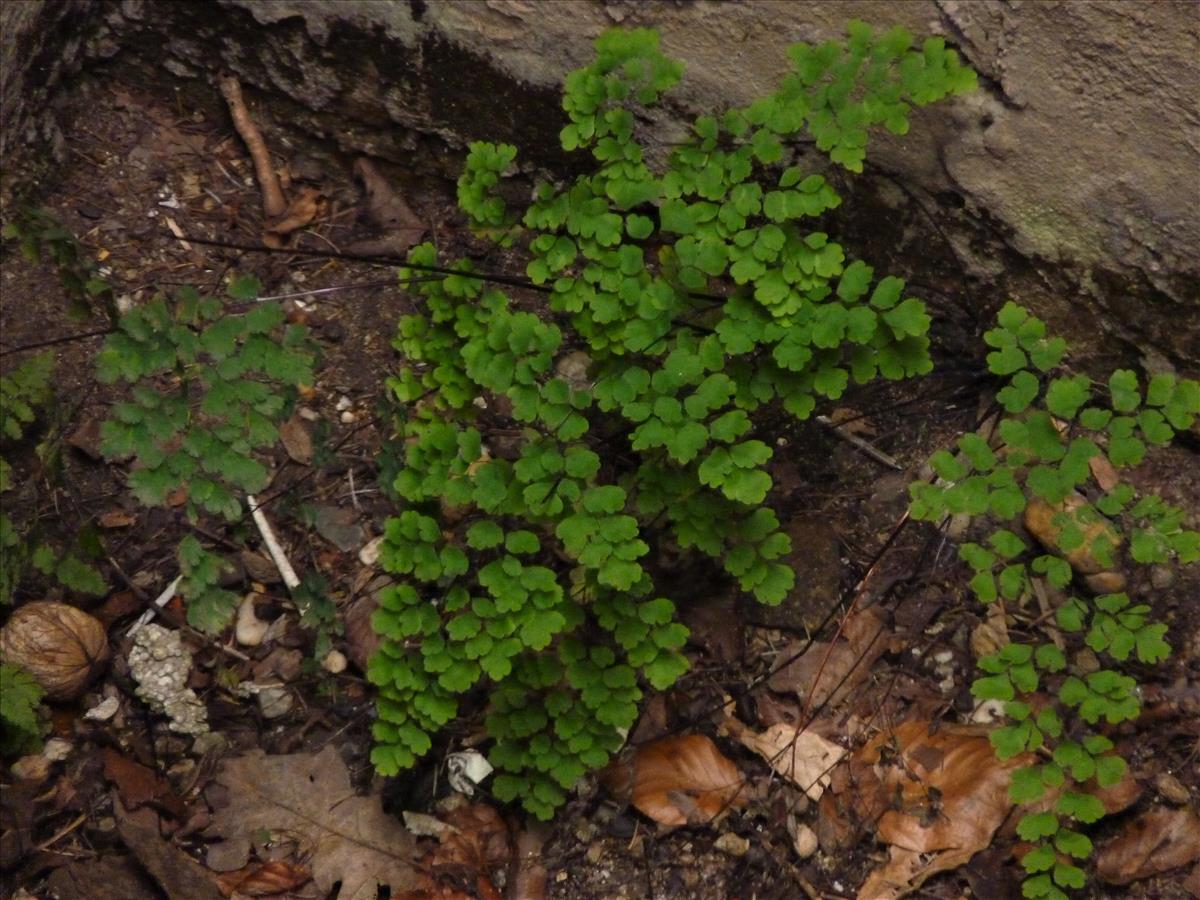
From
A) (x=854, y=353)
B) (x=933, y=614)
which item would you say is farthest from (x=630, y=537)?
(x=933, y=614)


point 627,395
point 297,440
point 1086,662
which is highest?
point 627,395

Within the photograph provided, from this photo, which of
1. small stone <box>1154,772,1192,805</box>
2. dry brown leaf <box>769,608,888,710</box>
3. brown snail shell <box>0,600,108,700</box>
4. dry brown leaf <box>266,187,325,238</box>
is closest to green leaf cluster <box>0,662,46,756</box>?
brown snail shell <box>0,600,108,700</box>

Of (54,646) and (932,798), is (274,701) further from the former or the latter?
(932,798)

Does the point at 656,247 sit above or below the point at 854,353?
below

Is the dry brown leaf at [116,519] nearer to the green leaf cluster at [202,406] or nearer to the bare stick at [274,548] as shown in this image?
the bare stick at [274,548]

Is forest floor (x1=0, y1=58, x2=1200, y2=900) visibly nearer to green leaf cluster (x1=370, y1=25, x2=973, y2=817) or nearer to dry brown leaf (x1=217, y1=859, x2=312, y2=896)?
dry brown leaf (x1=217, y1=859, x2=312, y2=896)

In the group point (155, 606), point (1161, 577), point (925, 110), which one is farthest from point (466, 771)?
point (925, 110)

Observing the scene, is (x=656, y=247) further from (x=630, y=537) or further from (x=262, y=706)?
(x=262, y=706)
